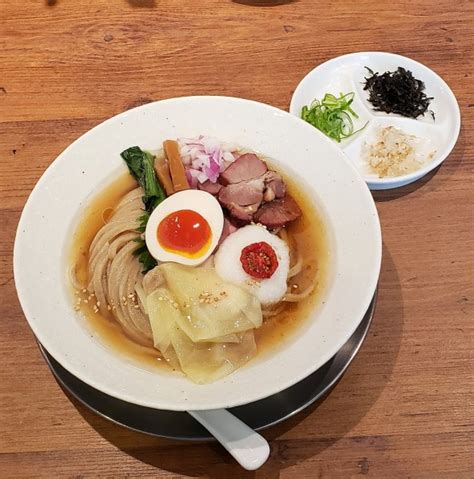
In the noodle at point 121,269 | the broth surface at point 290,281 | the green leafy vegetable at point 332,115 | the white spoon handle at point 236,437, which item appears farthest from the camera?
the green leafy vegetable at point 332,115

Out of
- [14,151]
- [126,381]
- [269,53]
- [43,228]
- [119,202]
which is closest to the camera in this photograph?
[126,381]

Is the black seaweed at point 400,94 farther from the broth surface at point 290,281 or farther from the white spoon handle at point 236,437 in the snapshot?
the white spoon handle at point 236,437

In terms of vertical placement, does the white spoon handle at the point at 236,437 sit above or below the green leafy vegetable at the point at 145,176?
below

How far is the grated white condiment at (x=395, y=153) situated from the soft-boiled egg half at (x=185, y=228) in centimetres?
72

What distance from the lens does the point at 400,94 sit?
242 centimetres

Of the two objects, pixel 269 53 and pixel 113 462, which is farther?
pixel 269 53

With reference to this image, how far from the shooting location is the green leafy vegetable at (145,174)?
6.54 feet

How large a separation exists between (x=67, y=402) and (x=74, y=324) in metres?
0.28

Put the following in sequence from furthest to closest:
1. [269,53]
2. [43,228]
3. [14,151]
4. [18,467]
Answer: [269,53] < [14,151] < [43,228] < [18,467]

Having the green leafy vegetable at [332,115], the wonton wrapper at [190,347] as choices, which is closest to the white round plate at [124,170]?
the wonton wrapper at [190,347]

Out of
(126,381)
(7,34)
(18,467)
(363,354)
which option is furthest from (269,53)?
(18,467)

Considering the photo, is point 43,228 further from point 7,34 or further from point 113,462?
point 7,34

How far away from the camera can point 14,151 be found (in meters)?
2.32

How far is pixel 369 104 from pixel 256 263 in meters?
1.11
